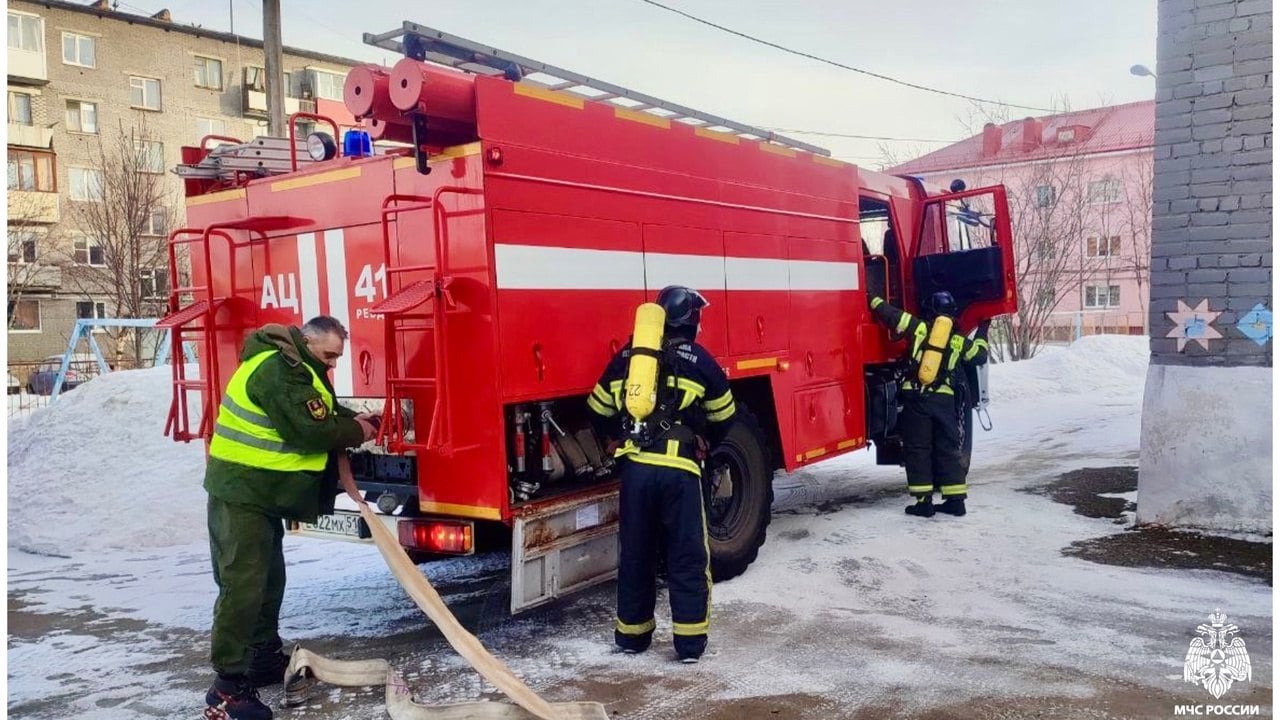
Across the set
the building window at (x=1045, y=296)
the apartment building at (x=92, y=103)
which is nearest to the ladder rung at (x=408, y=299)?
the building window at (x=1045, y=296)

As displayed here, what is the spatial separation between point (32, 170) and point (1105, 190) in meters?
31.3

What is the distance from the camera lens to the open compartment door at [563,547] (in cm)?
458

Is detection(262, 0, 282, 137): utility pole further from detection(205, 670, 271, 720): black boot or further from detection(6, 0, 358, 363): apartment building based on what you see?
detection(6, 0, 358, 363): apartment building

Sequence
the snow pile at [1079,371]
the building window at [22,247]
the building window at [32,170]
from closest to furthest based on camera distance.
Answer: the snow pile at [1079,371] → the building window at [22,247] → the building window at [32,170]

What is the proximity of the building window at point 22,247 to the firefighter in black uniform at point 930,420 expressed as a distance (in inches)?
793

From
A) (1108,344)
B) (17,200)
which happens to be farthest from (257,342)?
(17,200)

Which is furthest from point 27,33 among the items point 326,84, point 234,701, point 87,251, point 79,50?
point 234,701

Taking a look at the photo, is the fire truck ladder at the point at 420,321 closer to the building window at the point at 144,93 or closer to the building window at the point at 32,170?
the building window at the point at 32,170

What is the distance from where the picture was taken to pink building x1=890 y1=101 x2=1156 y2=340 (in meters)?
22.8

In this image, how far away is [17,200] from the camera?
992 inches

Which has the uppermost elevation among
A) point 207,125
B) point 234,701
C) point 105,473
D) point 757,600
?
point 207,125

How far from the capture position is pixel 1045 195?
2316 cm

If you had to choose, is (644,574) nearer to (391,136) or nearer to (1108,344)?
(391,136)

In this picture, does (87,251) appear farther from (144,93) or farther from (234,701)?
(234,701)
